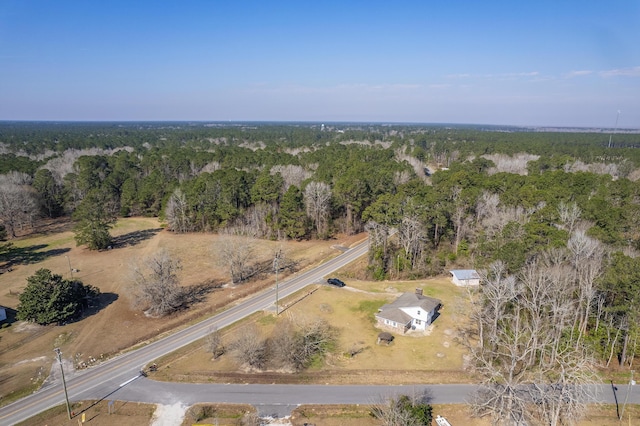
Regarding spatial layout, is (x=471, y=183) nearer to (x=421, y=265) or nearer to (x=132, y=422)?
(x=421, y=265)

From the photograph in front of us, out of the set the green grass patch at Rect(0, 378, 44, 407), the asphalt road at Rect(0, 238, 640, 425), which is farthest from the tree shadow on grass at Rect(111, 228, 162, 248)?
the green grass patch at Rect(0, 378, 44, 407)

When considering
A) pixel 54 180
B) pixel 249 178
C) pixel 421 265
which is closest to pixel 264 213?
pixel 249 178

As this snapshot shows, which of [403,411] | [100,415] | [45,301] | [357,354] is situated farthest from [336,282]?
[45,301]

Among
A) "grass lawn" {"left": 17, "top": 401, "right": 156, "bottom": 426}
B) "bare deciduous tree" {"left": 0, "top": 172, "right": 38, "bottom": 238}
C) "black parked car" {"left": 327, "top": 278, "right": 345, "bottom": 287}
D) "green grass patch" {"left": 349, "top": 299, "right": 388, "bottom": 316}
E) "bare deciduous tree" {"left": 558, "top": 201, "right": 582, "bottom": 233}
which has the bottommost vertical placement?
"grass lawn" {"left": 17, "top": 401, "right": 156, "bottom": 426}

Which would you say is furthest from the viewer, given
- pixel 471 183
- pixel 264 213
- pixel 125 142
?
pixel 125 142

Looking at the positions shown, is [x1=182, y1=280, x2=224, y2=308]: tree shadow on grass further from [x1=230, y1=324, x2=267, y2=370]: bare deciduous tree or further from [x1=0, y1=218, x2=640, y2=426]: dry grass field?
[x1=230, y1=324, x2=267, y2=370]: bare deciduous tree

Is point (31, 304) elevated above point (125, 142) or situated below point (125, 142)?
below

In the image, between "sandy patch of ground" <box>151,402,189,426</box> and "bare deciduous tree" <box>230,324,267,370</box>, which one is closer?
"sandy patch of ground" <box>151,402,189,426</box>
